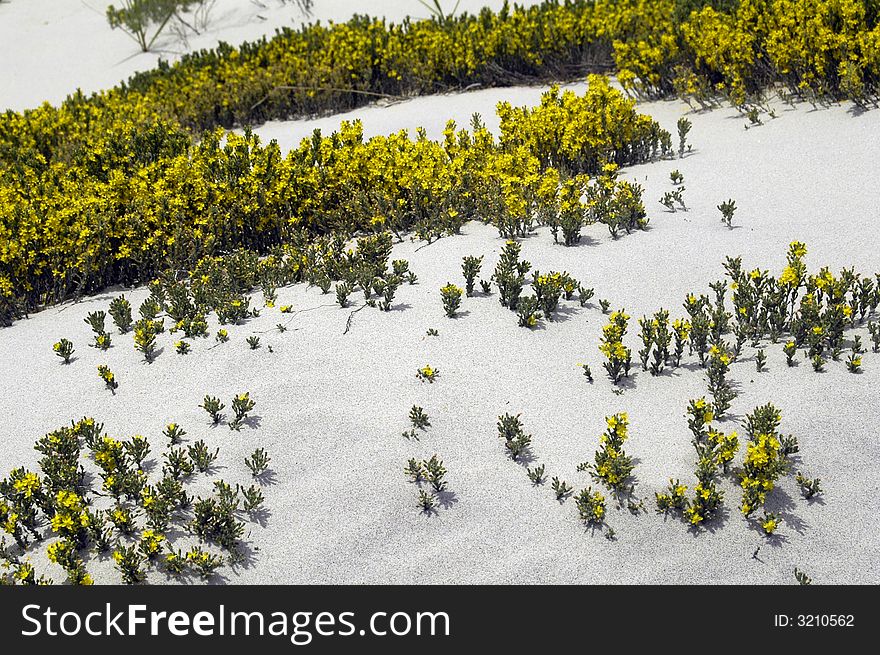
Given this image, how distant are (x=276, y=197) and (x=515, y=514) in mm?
4434

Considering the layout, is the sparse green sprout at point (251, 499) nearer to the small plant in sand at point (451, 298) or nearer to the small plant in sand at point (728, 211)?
the small plant in sand at point (451, 298)

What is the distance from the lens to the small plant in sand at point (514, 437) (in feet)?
14.7

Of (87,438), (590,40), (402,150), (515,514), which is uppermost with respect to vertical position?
(590,40)

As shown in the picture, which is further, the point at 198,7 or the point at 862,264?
the point at 198,7

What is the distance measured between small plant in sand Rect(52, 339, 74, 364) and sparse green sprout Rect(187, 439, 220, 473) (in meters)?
1.75

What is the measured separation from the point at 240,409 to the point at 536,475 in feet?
6.19

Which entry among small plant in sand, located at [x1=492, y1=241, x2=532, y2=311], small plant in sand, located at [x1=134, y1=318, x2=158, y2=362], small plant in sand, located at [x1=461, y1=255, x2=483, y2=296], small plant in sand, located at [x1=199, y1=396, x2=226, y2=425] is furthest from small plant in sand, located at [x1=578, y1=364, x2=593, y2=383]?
small plant in sand, located at [x1=134, y1=318, x2=158, y2=362]

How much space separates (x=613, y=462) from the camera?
4215 millimetres

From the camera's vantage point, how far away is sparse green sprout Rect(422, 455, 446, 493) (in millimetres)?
4301

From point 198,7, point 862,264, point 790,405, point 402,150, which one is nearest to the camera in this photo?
point 790,405

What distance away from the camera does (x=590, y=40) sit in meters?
12.5

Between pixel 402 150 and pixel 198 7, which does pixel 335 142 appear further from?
pixel 198 7

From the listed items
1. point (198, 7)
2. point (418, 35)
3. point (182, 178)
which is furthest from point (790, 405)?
point (198, 7)

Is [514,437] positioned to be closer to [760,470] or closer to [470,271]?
[760,470]
